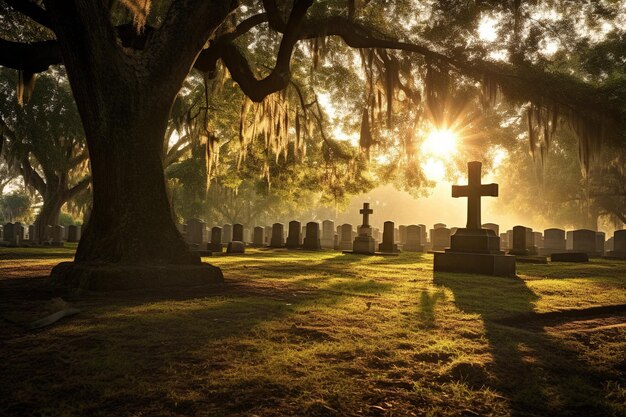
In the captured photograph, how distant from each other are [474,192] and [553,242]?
14.0 meters

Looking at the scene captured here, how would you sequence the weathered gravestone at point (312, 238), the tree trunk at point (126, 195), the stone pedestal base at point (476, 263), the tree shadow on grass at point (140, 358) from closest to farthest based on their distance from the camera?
the tree shadow on grass at point (140, 358), the tree trunk at point (126, 195), the stone pedestal base at point (476, 263), the weathered gravestone at point (312, 238)

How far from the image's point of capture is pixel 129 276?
509cm

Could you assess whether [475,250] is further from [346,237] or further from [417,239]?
[346,237]

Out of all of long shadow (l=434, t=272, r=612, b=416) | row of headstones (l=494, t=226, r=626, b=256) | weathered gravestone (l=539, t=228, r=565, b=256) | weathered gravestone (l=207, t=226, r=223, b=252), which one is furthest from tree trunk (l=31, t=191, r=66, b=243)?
weathered gravestone (l=539, t=228, r=565, b=256)

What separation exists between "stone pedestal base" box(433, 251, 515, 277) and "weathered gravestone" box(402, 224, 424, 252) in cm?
1316

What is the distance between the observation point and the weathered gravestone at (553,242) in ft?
67.4

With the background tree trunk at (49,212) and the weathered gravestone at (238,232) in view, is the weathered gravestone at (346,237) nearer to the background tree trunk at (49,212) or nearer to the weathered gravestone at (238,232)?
the weathered gravestone at (238,232)

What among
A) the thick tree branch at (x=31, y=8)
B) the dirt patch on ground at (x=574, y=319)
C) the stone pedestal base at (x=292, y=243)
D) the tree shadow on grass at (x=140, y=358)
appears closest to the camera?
the tree shadow on grass at (x=140, y=358)

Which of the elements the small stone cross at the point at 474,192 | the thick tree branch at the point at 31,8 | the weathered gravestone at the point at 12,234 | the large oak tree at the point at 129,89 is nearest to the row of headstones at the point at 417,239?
the small stone cross at the point at 474,192

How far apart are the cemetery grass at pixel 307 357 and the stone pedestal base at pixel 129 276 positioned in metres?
0.25

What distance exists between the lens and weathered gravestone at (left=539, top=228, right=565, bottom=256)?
67.4 ft

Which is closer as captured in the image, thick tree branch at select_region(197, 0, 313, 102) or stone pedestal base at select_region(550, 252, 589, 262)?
thick tree branch at select_region(197, 0, 313, 102)

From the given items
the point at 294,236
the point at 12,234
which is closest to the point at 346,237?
the point at 294,236

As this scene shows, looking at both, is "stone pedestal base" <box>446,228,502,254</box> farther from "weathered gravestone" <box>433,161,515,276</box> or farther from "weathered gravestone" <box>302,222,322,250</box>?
"weathered gravestone" <box>302,222,322,250</box>
